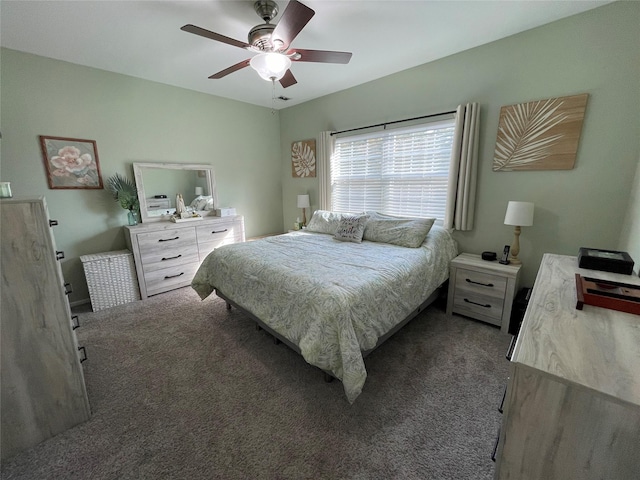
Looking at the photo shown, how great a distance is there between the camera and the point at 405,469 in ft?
4.08

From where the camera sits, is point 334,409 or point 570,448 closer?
point 570,448

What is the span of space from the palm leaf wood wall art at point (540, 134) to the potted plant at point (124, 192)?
4030 millimetres

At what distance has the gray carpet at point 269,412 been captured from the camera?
4.16 feet

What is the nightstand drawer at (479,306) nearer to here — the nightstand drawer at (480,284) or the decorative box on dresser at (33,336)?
the nightstand drawer at (480,284)

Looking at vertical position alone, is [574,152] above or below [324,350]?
above

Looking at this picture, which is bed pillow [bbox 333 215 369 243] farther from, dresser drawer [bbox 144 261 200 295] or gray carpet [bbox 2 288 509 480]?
dresser drawer [bbox 144 261 200 295]

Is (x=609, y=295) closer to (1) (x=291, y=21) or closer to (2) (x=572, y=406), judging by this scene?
(2) (x=572, y=406)

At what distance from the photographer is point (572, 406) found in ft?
2.32

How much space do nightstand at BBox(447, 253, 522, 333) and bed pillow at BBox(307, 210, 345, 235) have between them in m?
1.48

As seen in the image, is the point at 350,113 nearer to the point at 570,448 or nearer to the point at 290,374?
the point at 290,374

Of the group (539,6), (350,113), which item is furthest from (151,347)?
(539,6)

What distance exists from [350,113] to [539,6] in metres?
2.05

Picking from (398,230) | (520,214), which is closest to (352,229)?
(398,230)

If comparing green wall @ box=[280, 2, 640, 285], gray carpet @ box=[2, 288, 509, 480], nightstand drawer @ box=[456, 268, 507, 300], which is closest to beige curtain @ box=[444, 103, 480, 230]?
green wall @ box=[280, 2, 640, 285]
